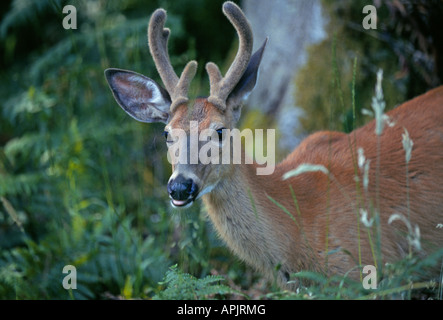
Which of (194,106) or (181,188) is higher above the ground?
(194,106)

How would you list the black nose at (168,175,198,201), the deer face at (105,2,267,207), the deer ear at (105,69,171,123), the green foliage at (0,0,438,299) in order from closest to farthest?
the black nose at (168,175,198,201), the deer face at (105,2,267,207), the deer ear at (105,69,171,123), the green foliage at (0,0,438,299)

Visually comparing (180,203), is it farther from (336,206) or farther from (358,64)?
(358,64)

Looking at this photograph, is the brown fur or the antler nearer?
the brown fur

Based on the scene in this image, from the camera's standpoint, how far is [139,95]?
13.8 feet

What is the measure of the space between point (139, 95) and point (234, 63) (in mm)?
872

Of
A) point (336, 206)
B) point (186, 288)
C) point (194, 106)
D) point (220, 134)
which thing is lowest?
point (186, 288)

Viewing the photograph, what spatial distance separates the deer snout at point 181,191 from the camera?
344 centimetres

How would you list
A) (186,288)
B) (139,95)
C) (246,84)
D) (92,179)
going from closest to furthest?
(186,288), (246,84), (139,95), (92,179)

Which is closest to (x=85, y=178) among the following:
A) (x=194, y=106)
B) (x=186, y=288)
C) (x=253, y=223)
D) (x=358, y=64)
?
(x=194, y=106)

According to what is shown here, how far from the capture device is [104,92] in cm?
686

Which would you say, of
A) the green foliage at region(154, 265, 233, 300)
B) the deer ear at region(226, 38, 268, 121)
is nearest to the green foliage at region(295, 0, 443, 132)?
the deer ear at region(226, 38, 268, 121)

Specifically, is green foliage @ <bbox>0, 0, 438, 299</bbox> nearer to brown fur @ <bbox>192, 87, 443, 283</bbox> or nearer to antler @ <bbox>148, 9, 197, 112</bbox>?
brown fur @ <bbox>192, 87, 443, 283</bbox>

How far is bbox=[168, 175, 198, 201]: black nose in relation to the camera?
11.3ft
